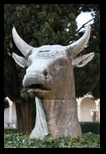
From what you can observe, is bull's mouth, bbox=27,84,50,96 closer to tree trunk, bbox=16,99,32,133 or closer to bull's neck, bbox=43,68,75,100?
bull's neck, bbox=43,68,75,100

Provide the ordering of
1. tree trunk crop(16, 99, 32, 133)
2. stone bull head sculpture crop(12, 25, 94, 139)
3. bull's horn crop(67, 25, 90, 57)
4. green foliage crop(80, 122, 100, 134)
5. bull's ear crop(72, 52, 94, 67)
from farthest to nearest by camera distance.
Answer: green foliage crop(80, 122, 100, 134), tree trunk crop(16, 99, 32, 133), bull's ear crop(72, 52, 94, 67), bull's horn crop(67, 25, 90, 57), stone bull head sculpture crop(12, 25, 94, 139)

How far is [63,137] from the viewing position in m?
4.22

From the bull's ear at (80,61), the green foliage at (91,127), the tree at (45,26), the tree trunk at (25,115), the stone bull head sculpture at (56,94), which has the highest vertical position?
the tree at (45,26)

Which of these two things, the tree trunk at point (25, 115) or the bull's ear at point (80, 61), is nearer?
the bull's ear at point (80, 61)

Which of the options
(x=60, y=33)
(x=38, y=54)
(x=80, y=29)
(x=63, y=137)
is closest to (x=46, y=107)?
(x=63, y=137)

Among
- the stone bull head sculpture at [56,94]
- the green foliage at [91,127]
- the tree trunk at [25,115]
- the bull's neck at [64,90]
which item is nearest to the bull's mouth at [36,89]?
the stone bull head sculpture at [56,94]

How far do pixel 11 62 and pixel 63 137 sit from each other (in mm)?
8078

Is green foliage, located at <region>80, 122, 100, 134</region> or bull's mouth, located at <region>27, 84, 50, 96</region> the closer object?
bull's mouth, located at <region>27, 84, 50, 96</region>

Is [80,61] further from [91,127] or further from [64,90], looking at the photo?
[91,127]

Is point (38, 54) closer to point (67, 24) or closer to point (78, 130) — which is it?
point (78, 130)

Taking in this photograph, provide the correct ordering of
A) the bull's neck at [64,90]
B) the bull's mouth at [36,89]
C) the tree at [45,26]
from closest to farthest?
the bull's mouth at [36,89] < the bull's neck at [64,90] < the tree at [45,26]

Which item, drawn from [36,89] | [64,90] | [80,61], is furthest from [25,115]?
[36,89]

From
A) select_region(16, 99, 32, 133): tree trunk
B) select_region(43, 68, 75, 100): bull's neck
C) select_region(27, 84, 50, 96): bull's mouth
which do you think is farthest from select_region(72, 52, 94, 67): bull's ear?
select_region(16, 99, 32, 133): tree trunk

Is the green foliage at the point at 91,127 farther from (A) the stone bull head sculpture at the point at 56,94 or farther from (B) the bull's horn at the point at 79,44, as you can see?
(B) the bull's horn at the point at 79,44
